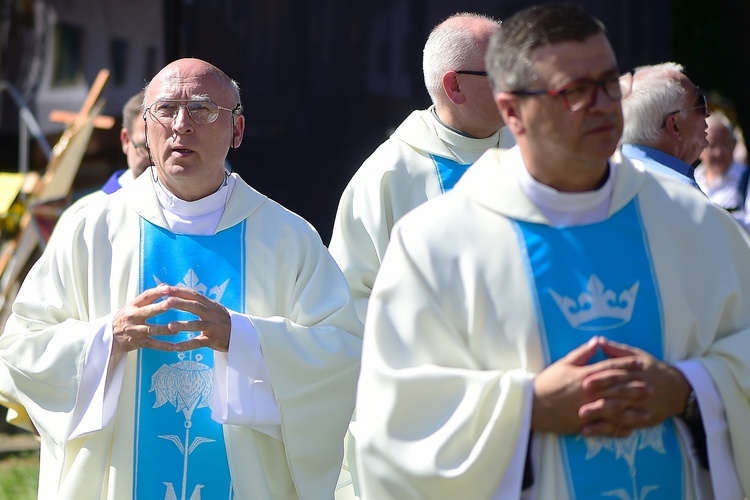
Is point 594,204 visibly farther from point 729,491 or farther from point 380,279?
point 729,491

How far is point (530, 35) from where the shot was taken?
2.86 m

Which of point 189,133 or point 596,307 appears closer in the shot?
point 596,307

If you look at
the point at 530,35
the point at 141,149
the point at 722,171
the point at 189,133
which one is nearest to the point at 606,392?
the point at 530,35

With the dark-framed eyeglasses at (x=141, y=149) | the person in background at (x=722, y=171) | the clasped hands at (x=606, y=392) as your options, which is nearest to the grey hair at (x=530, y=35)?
the clasped hands at (x=606, y=392)

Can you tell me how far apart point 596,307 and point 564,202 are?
0.81 feet

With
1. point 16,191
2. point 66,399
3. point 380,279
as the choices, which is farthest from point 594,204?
point 16,191

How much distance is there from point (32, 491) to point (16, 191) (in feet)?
7.70

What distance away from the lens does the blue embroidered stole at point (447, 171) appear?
16.2 feet

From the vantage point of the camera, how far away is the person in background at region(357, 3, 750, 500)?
2.83 meters

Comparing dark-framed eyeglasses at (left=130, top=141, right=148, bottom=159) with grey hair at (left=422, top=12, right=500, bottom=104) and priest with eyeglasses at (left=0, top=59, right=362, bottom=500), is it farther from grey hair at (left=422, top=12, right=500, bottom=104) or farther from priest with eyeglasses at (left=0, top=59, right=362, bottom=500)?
priest with eyeglasses at (left=0, top=59, right=362, bottom=500)

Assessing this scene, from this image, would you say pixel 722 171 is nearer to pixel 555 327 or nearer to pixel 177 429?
pixel 177 429

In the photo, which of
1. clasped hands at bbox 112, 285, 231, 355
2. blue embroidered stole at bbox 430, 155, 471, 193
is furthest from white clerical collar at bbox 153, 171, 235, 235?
blue embroidered stole at bbox 430, 155, 471, 193

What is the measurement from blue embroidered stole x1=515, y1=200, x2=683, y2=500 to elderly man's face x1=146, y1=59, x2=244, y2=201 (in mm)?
1448

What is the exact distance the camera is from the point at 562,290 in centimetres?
293
